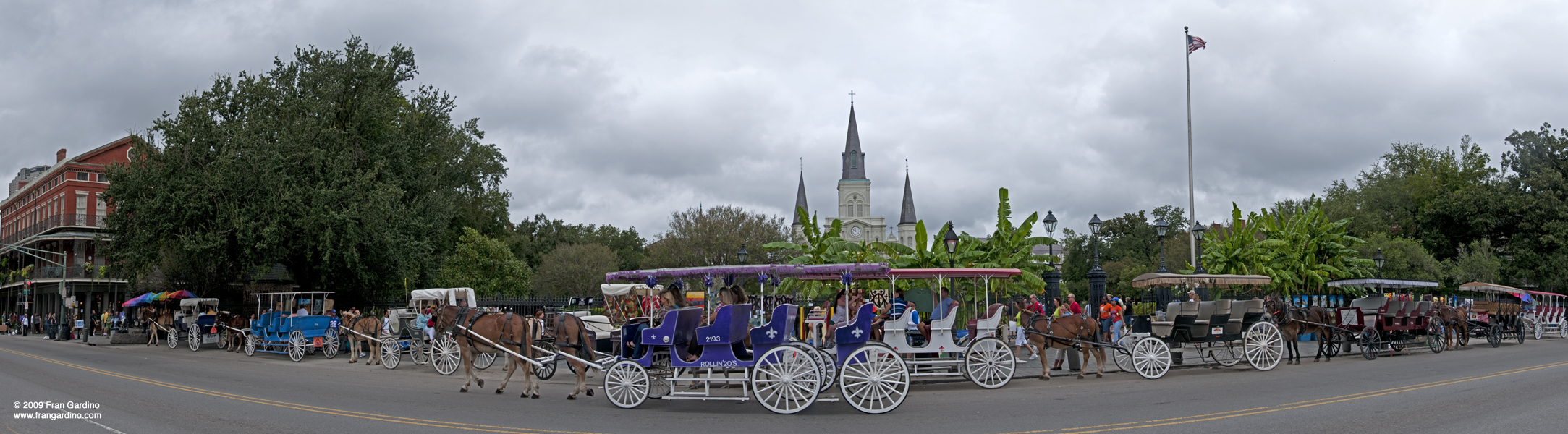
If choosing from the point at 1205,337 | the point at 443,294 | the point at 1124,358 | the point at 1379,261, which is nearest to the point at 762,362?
the point at 1205,337

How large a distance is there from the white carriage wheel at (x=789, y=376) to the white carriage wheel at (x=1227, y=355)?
9.32 m

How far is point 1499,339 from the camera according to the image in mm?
23062

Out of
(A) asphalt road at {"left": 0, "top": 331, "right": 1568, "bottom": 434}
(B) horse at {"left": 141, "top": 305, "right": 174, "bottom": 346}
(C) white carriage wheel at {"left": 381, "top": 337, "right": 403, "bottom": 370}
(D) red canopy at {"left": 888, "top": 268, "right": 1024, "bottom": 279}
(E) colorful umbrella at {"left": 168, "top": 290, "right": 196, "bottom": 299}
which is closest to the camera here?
(A) asphalt road at {"left": 0, "top": 331, "right": 1568, "bottom": 434}

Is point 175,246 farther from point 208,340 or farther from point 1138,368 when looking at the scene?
point 1138,368

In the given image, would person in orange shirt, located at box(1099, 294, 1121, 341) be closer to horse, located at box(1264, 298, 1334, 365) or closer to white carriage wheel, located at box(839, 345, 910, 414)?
horse, located at box(1264, 298, 1334, 365)

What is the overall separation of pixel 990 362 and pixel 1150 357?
10.1 feet

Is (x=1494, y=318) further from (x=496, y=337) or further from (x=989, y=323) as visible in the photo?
(x=496, y=337)

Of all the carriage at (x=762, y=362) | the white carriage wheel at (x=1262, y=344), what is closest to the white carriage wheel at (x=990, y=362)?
the carriage at (x=762, y=362)

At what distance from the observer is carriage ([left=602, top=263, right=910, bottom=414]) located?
1061 centimetres

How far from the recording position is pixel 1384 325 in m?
20.0

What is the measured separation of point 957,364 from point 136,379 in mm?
14481

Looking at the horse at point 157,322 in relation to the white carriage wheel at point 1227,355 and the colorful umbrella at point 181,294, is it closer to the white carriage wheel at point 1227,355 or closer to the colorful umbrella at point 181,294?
the colorful umbrella at point 181,294

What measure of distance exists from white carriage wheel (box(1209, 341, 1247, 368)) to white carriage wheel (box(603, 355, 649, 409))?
10.7 meters

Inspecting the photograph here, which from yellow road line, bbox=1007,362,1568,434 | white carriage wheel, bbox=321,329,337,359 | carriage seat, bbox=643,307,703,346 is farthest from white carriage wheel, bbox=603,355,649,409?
white carriage wheel, bbox=321,329,337,359
